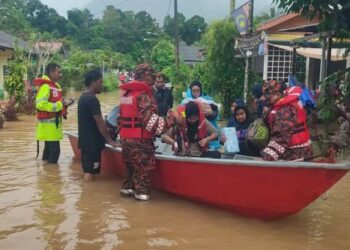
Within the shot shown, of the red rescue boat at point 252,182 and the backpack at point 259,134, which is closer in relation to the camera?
the red rescue boat at point 252,182

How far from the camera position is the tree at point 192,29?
242ft

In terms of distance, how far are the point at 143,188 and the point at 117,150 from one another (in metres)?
0.91

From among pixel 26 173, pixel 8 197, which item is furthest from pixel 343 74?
pixel 26 173

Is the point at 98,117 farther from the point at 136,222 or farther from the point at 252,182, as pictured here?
the point at 252,182

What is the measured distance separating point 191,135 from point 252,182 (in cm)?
122

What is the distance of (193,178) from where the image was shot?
589 centimetres

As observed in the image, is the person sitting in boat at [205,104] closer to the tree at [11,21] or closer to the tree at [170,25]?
the tree at [11,21]

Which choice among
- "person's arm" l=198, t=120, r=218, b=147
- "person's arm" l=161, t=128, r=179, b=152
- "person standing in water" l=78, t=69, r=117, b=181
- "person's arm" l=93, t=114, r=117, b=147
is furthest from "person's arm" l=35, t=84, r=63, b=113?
"person's arm" l=198, t=120, r=218, b=147

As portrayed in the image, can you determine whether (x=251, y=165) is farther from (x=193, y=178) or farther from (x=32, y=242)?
(x=32, y=242)

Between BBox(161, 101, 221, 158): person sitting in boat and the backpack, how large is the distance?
0.42 m

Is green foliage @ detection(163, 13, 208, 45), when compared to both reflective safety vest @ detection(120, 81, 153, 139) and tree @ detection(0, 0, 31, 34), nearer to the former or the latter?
tree @ detection(0, 0, 31, 34)

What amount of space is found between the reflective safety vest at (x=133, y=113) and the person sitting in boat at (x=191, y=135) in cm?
30

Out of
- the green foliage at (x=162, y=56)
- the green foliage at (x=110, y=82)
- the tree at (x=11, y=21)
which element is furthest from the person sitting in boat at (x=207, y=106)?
the tree at (x=11, y=21)

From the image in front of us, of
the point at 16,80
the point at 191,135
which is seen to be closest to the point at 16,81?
the point at 16,80
